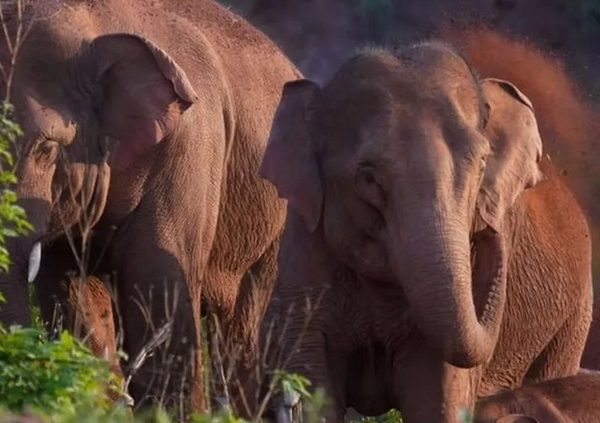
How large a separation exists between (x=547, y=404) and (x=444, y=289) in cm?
151

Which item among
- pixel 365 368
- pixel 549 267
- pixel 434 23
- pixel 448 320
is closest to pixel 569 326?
pixel 549 267

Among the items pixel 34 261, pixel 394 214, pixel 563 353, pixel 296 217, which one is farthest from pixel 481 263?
pixel 34 261

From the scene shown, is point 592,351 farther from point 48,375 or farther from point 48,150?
point 48,375

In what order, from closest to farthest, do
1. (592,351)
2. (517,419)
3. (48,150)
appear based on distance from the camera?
(517,419) → (48,150) → (592,351)

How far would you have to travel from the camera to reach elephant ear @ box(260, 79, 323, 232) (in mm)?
10234

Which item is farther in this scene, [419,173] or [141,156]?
[141,156]

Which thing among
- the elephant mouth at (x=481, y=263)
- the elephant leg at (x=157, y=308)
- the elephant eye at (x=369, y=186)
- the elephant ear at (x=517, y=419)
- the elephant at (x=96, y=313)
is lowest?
the elephant at (x=96, y=313)

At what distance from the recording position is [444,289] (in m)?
9.45

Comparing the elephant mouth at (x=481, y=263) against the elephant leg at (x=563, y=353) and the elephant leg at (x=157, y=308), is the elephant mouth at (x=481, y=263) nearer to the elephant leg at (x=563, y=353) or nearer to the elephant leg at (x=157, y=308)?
the elephant leg at (x=563, y=353)

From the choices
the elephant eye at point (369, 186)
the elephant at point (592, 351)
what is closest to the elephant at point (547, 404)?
the elephant eye at point (369, 186)

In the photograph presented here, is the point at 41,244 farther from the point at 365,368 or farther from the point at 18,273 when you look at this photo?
the point at 365,368

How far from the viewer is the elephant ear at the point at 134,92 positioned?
38.1ft

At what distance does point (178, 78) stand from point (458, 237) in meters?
2.46

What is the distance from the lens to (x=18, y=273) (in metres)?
11.0
